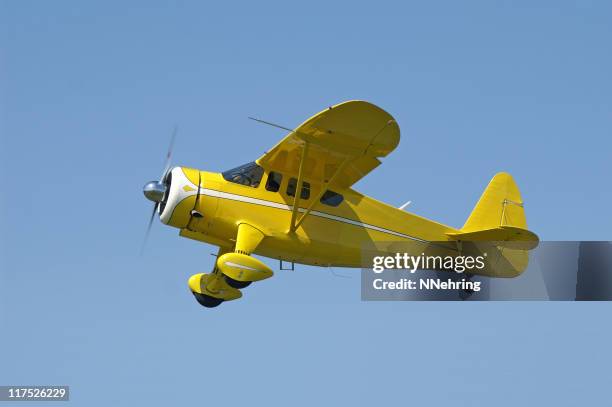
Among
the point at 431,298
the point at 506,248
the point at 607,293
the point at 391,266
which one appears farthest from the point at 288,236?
the point at 607,293

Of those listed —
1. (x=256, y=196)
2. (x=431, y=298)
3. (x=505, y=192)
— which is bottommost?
(x=431, y=298)

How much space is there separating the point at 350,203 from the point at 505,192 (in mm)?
3790

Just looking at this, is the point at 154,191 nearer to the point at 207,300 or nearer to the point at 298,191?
the point at 298,191

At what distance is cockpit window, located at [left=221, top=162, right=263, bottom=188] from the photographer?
15.4m

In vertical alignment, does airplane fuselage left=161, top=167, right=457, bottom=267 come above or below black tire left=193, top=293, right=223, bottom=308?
above

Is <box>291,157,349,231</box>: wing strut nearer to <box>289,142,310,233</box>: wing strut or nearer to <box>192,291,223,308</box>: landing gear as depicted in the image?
<box>289,142,310,233</box>: wing strut

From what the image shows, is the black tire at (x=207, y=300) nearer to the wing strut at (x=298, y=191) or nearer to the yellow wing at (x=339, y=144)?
the wing strut at (x=298, y=191)

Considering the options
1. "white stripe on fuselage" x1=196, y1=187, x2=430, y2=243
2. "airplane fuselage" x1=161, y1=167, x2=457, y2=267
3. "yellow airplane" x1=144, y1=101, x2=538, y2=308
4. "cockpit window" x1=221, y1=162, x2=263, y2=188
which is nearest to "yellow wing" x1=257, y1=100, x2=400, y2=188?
"yellow airplane" x1=144, y1=101, x2=538, y2=308

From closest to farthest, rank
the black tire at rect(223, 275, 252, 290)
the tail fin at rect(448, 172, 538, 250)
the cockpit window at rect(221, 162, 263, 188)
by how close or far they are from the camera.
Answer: the black tire at rect(223, 275, 252, 290) → the cockpit window at rect(221, 162, 263, 188) → the tail fin at rect(448, 172, 538, 250)

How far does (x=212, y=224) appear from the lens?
1513 cm

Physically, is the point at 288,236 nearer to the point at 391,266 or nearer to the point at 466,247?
the point at 391,266

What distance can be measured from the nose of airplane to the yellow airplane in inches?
0.6

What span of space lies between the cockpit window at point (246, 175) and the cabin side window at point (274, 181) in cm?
15

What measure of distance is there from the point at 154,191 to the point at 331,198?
113 inches
